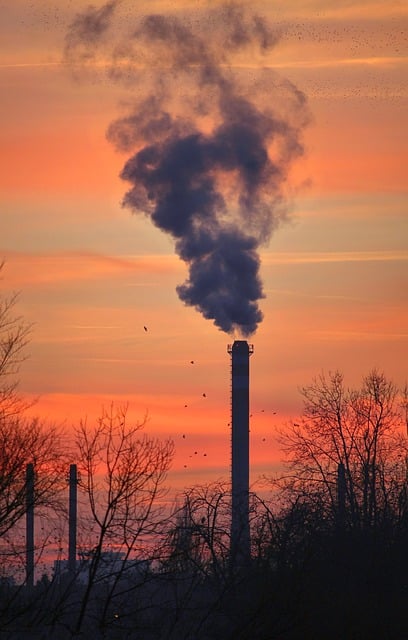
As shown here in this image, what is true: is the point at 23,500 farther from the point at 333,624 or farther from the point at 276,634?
the point at 333,624

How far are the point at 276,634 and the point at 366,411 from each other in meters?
20.7

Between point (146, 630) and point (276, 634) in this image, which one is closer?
point (146, 630)

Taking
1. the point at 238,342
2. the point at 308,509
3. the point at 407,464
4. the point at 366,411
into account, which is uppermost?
the point at 238,342

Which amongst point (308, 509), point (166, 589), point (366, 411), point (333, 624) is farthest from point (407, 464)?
point (166, 589)

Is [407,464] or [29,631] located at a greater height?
[407,464]

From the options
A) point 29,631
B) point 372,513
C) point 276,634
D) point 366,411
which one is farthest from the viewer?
point 366,411

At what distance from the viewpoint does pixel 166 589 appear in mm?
18172

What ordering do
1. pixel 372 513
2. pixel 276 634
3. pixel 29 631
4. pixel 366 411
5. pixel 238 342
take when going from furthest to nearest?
pixel 238 342 → pixel 366 411 → pixel 372 513 → pixel 276 634 → pixel 29 631

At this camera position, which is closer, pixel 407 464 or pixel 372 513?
pixel 372 513

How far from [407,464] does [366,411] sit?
3.91 m

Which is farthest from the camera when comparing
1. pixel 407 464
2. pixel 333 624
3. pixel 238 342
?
pixel 238 342

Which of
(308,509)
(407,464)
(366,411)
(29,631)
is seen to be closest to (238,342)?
(366,411)

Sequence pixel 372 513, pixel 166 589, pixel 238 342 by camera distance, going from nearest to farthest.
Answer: pixel 166 589 → pixel 372 513 → pixel 238 342

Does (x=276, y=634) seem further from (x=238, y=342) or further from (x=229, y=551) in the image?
(x=238, y=342)
